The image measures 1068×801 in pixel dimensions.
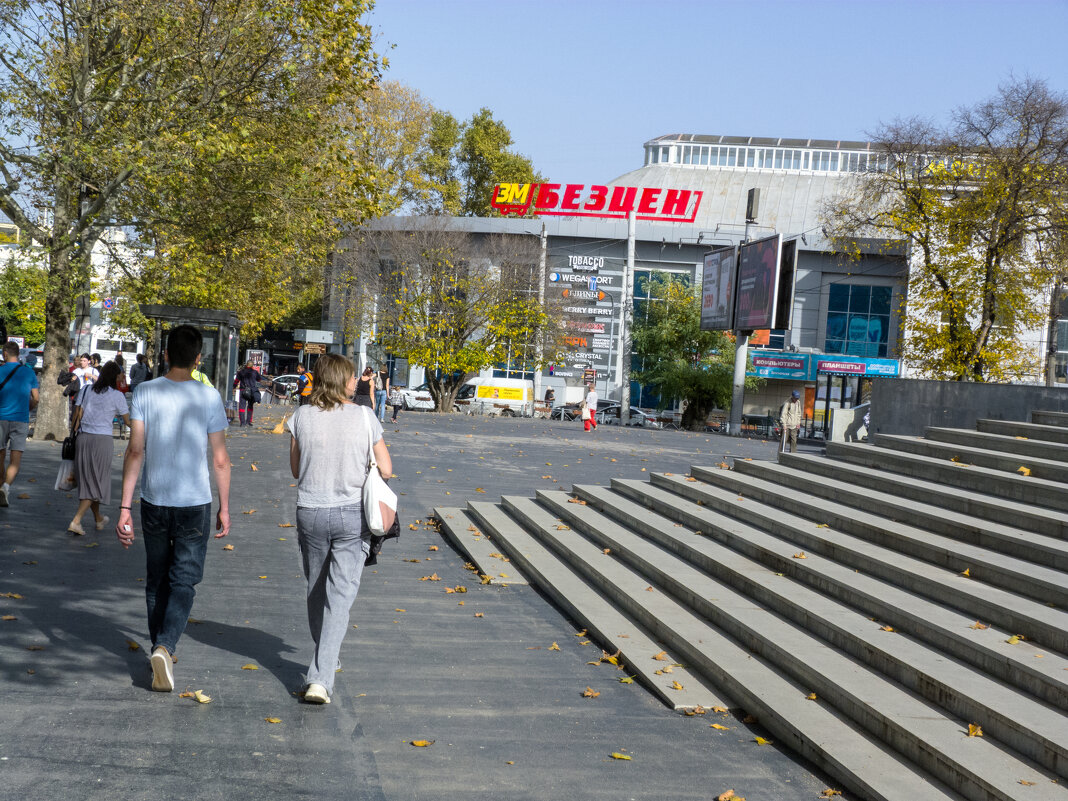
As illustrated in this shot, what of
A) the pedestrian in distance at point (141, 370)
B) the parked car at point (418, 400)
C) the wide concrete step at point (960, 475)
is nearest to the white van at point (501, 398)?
the parked car at point (418, 400)

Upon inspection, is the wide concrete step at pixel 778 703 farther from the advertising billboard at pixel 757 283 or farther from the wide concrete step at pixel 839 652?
the advertising billboard at pixel 757 283

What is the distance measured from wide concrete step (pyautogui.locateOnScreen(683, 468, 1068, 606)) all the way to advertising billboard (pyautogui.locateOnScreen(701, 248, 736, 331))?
2853 cm

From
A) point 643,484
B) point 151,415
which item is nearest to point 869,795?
point 151,415

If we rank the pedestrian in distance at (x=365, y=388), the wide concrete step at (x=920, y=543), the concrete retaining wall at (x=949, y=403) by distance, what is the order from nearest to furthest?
the wide concrete step at (x=920, y=543) → the concrete retaining wall at (x=949, y=403) → the pedestrian in distance at (x=365, y=388)

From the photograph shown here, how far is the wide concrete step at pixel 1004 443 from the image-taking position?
32.9ft

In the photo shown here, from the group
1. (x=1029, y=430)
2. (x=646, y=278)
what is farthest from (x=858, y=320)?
(x=1029, y=430)

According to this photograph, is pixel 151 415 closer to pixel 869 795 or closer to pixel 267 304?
pixel 869 795

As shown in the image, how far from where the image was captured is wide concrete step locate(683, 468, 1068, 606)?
673 centimetres

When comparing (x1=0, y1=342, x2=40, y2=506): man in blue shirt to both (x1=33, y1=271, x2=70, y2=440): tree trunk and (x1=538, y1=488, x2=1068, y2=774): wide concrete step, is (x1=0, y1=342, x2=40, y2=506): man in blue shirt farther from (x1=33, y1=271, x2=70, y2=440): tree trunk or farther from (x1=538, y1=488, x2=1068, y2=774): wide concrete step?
(x1=33, y1=271, x2=70, y2=440): tree trunk

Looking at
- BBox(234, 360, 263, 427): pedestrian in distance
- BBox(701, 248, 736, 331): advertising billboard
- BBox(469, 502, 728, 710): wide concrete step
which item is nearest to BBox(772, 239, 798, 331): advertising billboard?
BBox(701, 248, 736, 331): advertising billboard

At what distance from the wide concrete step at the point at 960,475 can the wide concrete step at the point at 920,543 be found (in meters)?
0.92

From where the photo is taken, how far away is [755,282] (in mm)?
37906

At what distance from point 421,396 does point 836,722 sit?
162ft

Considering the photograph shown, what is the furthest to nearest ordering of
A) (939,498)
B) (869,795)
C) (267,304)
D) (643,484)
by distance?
(267,304) → (643,484) → (939,498) → (869,795)
